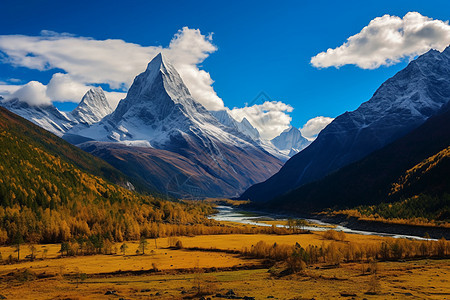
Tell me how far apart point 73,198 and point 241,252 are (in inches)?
4424

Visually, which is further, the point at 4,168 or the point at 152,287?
the point at 4,168

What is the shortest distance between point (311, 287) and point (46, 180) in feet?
543

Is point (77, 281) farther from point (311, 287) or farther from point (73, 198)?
point (73, 198)

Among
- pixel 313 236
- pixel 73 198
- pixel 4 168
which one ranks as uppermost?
pixel 4 168

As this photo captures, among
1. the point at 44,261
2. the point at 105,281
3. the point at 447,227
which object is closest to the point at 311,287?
the point at 105,281

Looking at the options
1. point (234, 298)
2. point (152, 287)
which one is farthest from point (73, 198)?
point (234, 298)

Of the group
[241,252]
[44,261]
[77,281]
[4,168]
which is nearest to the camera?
[77,281]

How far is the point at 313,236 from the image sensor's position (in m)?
165

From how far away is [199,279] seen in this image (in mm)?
75188

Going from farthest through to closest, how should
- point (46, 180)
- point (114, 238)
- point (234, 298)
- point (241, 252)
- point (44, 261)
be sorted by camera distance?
point (46, 180), point (114, 238), point (241, 252), point (44, 261), point (234, 298)

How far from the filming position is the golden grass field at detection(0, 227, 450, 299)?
6039 centimetres

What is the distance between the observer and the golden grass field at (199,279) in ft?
198

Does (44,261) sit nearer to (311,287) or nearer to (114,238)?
(114,238)

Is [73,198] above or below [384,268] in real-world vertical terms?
above
